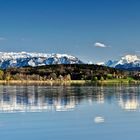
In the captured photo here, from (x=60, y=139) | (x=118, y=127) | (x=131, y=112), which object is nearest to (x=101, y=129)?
(x=118, y=127)

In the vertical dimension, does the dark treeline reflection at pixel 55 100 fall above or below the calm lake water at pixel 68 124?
above

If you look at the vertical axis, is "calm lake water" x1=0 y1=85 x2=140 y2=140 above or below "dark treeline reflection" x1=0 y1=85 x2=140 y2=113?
below

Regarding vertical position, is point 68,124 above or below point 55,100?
below

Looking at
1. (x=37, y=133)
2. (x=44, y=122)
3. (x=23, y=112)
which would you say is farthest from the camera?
(x=23, y=112)

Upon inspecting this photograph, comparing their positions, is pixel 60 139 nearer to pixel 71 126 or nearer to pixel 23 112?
A: pixel 71 126

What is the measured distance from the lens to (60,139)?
2523 cm

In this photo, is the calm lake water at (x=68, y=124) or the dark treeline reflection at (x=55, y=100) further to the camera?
the dark treeline reflection at (x=55, y=100)

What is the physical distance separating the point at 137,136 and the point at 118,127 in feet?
11.9

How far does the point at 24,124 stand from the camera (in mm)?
31141

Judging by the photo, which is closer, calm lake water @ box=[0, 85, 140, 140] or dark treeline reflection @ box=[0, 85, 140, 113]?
calm lake water @ box=[0, 85, 140, 140]

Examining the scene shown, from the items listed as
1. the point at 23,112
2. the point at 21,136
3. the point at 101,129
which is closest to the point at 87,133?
the point at 101,129

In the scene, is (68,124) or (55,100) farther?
(55,100)

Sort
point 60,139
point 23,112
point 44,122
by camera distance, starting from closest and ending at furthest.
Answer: point 60,139 → point 44,122 → point 23,112

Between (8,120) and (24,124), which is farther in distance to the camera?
(8,120)
